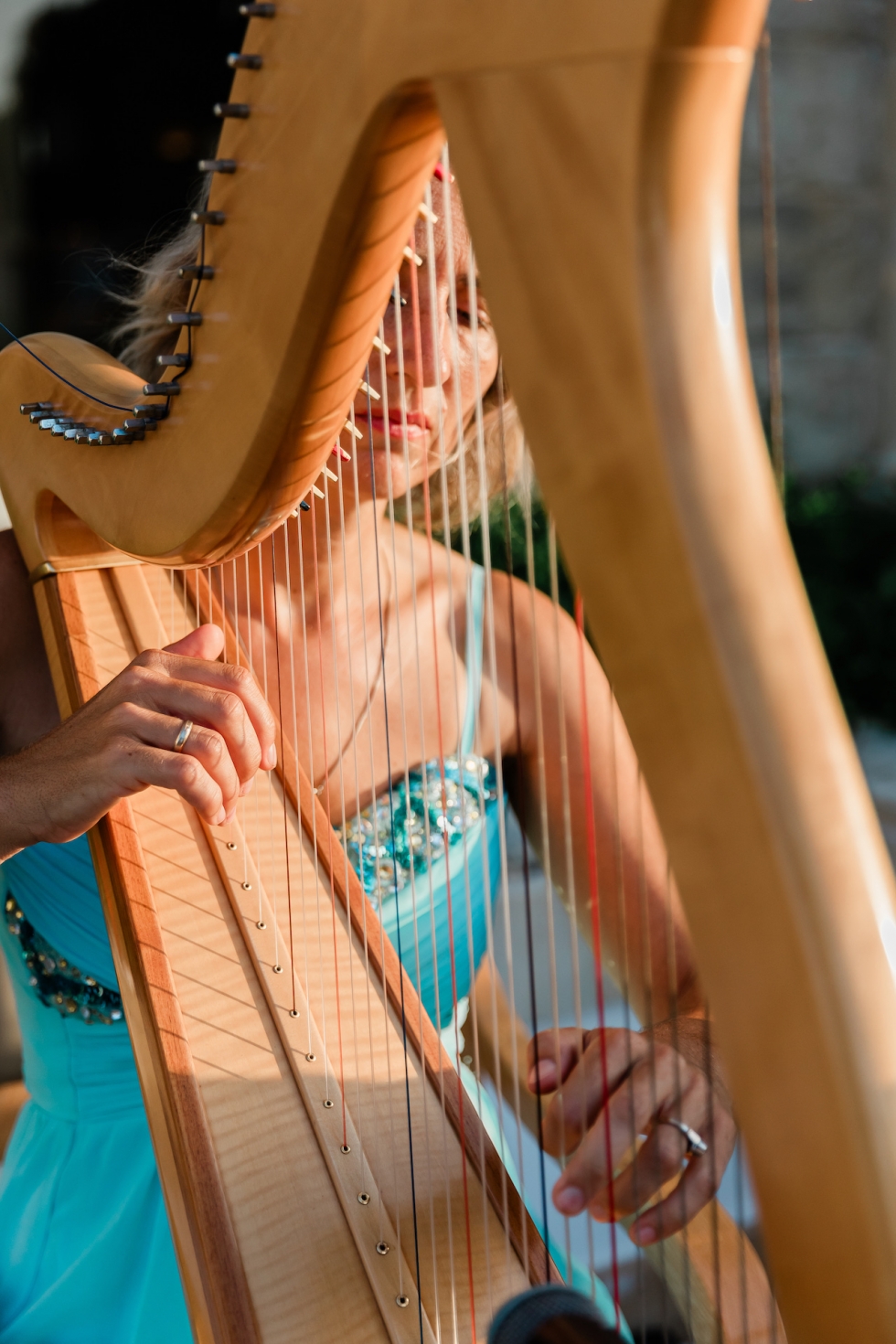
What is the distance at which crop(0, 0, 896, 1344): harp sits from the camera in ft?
0.70

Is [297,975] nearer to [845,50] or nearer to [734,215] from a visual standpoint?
[734,215]

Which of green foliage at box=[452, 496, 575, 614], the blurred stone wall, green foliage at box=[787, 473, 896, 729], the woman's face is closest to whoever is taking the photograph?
the woman's face

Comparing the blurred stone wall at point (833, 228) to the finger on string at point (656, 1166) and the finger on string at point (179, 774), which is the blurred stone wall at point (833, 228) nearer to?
the finger on string at point (179, 774)

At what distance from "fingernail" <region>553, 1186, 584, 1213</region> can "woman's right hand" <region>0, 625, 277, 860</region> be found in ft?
1.13

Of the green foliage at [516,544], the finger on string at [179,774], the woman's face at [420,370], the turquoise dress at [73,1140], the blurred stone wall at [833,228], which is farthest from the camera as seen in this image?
the blurred stone wall at [833,228]

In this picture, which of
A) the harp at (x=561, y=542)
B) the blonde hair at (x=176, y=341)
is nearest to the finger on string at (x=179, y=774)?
the harp at (x=561, y=542)

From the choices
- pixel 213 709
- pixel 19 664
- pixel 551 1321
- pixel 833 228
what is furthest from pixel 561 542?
pixel 833 228

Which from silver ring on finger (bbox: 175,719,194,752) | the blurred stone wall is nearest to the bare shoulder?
silver ring on finger (bbox: 175,719,194,752)

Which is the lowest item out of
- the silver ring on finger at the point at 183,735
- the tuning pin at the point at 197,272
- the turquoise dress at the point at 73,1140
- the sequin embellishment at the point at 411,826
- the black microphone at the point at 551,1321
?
the turquoise dress at the point at 73,1140

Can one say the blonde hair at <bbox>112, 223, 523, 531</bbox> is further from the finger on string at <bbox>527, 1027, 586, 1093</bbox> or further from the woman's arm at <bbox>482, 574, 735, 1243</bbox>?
the finger on string at <bbox>527, 1027, 586, 1093</bbox>

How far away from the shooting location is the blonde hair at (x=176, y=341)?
1.70 ft

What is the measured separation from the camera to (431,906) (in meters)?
1.03

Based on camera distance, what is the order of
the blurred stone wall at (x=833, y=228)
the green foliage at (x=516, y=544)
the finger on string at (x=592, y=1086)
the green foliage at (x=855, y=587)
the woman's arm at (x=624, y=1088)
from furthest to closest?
the blurred stone wall at (x=833, y=228), the green foliage at (x=855, y=587), the green foliage at (x=516, y=544), the finger on string at (x=592, y=1086), the woman's arm at (x=624, y=1088)

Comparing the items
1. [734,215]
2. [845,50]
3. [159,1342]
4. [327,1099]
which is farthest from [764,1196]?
[845,50]
